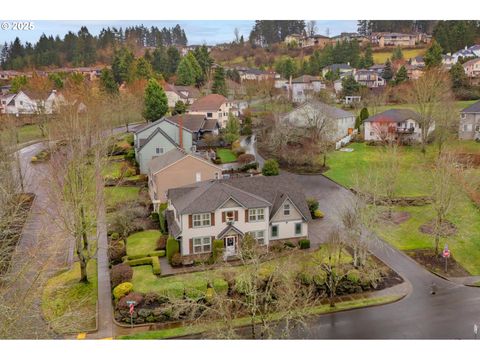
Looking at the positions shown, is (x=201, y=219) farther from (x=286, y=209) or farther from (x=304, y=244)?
(x=304, y=244)

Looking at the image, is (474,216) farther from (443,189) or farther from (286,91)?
(286,91)

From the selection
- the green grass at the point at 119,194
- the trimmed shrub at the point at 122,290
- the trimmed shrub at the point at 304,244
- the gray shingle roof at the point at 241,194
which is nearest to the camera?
the trimmed shrub at the point at 122,290

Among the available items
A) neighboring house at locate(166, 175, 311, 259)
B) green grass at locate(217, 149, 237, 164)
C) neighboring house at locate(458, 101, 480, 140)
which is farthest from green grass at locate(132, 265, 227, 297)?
neighboring house at locate(458, 101, 480, 140)

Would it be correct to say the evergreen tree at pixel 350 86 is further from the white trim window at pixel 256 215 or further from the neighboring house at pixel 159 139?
the white trim window at pixel 256 215

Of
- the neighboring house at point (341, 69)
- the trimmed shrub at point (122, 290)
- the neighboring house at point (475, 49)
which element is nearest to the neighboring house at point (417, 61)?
the neighboring house at point (475, 49)

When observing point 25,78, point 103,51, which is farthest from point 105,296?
point 103,51

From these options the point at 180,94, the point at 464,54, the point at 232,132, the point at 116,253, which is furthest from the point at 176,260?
the point at 464,54
